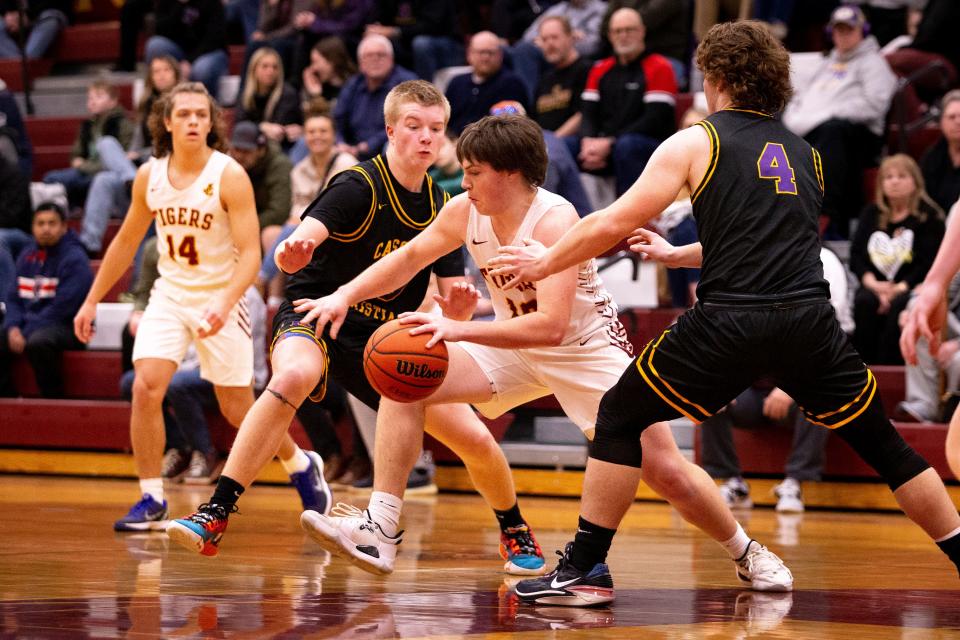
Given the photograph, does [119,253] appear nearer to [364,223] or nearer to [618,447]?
[364,223]

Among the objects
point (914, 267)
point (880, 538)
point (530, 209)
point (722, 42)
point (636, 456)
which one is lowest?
point (880, 538)

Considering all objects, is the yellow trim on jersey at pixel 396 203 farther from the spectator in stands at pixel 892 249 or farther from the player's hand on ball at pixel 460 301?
the spectator in stands at pixel 892 249

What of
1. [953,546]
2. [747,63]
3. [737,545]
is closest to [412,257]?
[747,63]

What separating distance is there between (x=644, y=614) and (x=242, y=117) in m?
9.52

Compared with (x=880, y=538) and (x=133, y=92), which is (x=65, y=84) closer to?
(x=133, y=92)

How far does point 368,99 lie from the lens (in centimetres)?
1208

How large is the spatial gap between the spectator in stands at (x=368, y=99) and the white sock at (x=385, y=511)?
685 centimetres

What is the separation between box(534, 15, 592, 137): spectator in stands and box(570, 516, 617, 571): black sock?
293 inches

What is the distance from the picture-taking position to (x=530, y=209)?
4.91m

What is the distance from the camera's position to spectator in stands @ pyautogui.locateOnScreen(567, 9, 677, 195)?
10.6 metres

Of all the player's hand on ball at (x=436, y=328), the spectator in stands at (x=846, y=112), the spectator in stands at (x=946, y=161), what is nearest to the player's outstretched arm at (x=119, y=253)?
the player's hand on ball at (x=436, y=328)

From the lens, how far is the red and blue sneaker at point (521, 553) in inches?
211

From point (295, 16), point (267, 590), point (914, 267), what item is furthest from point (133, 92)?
point (267, 590)

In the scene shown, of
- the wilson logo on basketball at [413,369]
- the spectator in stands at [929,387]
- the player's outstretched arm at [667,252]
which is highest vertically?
the player's outstretched arm at [667,252]
